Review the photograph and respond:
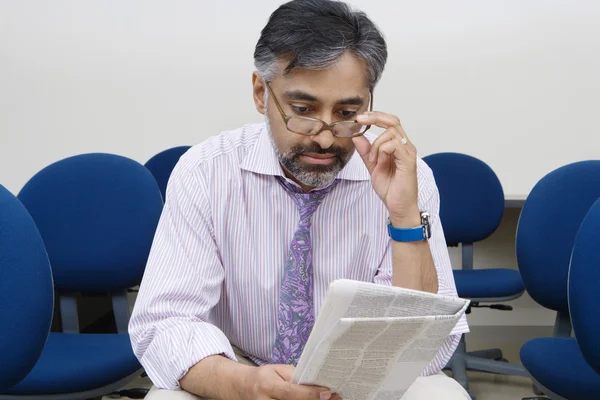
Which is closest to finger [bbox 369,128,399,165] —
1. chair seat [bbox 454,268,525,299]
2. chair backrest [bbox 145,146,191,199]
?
chair seat [bbox 454,268,525,299]

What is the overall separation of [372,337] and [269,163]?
55cm

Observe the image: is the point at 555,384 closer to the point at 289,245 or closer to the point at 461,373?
the point at 289,245

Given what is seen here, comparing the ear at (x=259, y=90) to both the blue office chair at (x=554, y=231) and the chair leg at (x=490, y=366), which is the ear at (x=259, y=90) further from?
the chair leg at (x=490, y=366)

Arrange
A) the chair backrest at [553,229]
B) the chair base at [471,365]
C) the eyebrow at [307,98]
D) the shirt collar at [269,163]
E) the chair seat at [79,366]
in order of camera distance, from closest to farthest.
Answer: the eyebrow at [307,98] → the shirt collar at [269,163] → the chair seat at [79,366] → the chair backrest at [553,229] → the chair base at [471,365]

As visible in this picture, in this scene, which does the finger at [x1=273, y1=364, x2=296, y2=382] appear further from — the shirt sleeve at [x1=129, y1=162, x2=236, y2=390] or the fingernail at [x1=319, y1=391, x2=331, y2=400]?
the shirt sleeve at [x1=129, y1=162, x2=236, y2=390]

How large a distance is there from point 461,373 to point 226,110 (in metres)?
1.99

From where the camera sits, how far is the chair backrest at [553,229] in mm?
2160

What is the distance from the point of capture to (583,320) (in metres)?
1.50

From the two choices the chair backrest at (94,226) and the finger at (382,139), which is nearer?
the finger at (382,139)

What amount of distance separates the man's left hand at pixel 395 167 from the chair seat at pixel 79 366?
90 cm

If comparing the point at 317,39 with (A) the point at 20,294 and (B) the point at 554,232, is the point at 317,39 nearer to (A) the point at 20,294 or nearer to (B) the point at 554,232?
(A) the point at 20,294

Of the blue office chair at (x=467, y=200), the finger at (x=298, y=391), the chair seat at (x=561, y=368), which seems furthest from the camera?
the blue office chair at (x=467, y=200)

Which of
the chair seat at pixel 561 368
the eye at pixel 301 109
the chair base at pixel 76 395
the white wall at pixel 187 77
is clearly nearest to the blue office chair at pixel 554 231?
the chair seat at pixel 561 368

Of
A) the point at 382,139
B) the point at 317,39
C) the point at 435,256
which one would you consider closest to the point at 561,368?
the point at 435,256
